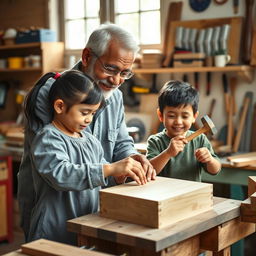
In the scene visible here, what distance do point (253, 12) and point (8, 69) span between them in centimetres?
265

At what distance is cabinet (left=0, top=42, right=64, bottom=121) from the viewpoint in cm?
525

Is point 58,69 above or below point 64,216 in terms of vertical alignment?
above

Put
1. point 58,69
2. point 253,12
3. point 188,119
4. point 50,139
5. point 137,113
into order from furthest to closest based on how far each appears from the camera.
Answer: point 58,69 → point 137,113 → point 253,12 → point 188,119 → point 50,139

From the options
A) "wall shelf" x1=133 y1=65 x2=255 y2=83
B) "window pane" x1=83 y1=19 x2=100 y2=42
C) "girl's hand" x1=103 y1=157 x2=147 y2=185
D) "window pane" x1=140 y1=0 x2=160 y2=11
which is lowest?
"girl's hand" x1=103 y1=157 x2=147 y2=185

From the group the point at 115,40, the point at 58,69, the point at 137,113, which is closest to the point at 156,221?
the point at 115,40

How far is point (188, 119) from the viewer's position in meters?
2.32

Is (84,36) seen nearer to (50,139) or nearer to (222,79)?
(222,79)

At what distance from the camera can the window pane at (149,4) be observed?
465cm

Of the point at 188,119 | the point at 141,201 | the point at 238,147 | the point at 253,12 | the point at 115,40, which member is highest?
the point at 253,12

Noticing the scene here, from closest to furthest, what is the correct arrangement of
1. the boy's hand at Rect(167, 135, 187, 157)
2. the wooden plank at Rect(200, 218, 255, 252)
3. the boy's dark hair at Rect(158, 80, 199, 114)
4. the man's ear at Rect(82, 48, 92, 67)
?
the wooden plank at Rect(200, 218, 255, 252), the boy's hand at Rect(167, 135, 187, 157), the man's ear at Rect(82, 48, 92, 67), the boy's dark hair at Rect(158, 80, 199, 114)

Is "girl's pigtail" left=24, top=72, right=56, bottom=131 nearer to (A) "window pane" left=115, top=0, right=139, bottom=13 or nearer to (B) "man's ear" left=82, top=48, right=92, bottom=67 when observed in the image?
(B) "man's ear" left=82, top=48, right=92, bottom=67

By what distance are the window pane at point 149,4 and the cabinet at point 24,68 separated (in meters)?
1.03

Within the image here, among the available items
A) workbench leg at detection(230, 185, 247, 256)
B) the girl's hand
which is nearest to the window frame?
workbench leg at detection(230, 185, 247, 256)

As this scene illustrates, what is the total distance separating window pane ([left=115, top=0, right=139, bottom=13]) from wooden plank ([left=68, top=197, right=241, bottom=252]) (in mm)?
3357
